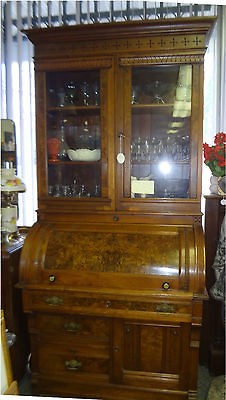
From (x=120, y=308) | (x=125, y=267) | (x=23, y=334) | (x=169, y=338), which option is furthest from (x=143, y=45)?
(x=23, y=334)

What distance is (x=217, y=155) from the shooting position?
1.66 m

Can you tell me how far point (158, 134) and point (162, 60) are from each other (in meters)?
0.39

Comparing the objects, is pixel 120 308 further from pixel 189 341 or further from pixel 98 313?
pixel 189 341

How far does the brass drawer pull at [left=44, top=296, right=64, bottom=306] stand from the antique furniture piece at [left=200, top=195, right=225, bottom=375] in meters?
0.92

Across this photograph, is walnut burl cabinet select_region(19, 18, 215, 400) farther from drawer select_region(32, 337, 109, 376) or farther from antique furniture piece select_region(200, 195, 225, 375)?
antique furniture piece select_region(200, 195, 225, 375)

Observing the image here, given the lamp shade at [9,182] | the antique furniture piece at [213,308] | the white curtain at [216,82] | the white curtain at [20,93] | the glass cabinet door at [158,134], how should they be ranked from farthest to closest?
the white curtain at [20,93], the white curtain at [216,82], the antique furniture piece at [213,308], the glass cabinet door at [158,134], the lamp shade at [9,182]

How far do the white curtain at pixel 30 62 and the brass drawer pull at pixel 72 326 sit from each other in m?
0.99

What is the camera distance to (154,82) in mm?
1662

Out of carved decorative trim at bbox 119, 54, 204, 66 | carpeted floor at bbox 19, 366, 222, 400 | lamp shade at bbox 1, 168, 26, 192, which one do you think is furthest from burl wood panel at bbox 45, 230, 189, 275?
carved decorative trim at bbox 119, 54, 204, 66

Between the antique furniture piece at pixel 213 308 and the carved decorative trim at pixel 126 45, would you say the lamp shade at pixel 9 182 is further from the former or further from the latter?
the antique furniture piece at pixel 213 308

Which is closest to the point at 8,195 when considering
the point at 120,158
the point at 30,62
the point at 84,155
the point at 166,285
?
the point at 84,155

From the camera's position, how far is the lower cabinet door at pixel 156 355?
1.50 meters

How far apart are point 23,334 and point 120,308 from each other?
0.74 metres

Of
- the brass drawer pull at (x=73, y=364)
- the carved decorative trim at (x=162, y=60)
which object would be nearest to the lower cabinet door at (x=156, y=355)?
the brass drawer pull at (x=73, y=364)
